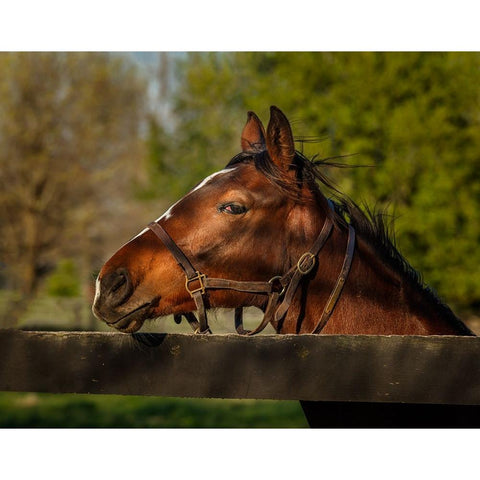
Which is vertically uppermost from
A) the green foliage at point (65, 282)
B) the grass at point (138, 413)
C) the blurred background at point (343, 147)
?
the blurred background at point (343, 147)

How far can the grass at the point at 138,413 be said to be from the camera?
8062 mm

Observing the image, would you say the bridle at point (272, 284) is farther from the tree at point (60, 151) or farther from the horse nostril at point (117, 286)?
the tree at point (60, 151)

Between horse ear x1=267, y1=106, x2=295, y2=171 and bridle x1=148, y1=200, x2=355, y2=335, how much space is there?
0.35 meters

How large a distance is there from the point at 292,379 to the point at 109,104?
23.4 m

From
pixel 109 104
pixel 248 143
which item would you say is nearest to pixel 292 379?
pixel 248 143

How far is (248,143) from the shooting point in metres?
3.40

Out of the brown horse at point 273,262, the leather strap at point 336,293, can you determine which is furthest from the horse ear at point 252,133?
the leather strap at point 336,293

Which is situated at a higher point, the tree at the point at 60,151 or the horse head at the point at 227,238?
the horse head at the point at 227,238

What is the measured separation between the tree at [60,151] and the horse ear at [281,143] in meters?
20.7

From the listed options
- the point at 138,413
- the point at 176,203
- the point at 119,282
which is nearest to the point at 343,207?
the point at 176,203

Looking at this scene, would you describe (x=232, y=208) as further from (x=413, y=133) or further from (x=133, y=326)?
(x=413, y=133)

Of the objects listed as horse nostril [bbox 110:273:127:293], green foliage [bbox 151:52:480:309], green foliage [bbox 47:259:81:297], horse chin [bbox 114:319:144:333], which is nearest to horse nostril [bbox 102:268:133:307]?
horse nostril [bbox 110:273:127:293]

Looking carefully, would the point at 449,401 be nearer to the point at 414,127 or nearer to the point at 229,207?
the point at 229,207

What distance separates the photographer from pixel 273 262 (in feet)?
9.70
